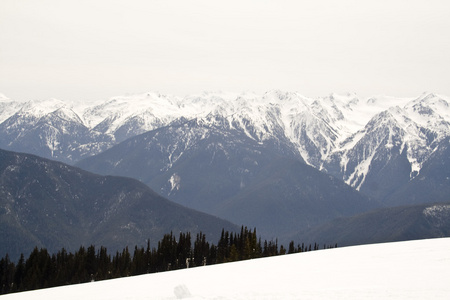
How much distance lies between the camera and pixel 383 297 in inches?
2164

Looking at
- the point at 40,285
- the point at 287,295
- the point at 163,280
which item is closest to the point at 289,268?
the point at 163,280

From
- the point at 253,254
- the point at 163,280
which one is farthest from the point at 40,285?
the point at 163,280

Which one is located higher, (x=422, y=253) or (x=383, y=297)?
(x=422, y=253)

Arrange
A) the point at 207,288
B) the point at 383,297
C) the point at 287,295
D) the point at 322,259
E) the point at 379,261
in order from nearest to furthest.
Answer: the point at 383,297
the point at 287,295
the point at 207,288
the point at 379,261
the point at 322,259

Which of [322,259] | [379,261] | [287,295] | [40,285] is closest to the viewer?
[287,295]

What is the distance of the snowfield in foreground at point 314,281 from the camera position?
192 ft

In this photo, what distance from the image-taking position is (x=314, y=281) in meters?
66.3

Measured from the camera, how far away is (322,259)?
89.6 metres

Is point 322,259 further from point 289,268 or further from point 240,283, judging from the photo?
point 240,283

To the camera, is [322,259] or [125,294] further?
[322,259]

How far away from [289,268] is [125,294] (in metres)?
23.5

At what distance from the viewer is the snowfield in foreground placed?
192 ft

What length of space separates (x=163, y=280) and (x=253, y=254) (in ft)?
386

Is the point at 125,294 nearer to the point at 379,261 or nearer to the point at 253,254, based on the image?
the point at 379,261
